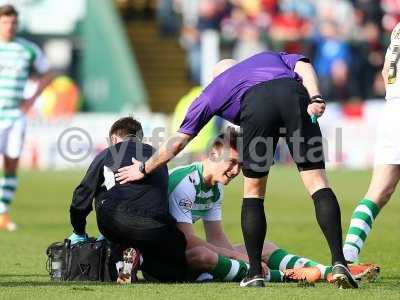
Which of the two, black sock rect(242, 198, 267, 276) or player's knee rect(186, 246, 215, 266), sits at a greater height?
black sock rect(242, 198, 267, 276)

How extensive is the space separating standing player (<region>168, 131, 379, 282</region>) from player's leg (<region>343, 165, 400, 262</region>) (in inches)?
13.6

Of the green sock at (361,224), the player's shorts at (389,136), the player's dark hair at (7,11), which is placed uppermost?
the player's dark hair at (7,11)

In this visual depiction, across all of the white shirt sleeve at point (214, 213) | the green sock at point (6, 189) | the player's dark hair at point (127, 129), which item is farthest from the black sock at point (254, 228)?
the green sock at point (6, 189)

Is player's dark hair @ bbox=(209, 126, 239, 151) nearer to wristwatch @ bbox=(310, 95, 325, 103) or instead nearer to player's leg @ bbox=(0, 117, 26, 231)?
wristwatch @ bbox=(310, 95, 325, 103)

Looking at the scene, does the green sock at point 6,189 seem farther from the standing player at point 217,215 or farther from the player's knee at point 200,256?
the player's knee at point 200,256

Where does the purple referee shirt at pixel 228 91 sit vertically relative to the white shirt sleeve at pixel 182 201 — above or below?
above

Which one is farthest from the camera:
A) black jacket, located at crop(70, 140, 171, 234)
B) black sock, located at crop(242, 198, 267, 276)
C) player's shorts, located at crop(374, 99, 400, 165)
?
player's shorts, located at crop(374, 99, 400, 165)

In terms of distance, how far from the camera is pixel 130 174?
9.24 m

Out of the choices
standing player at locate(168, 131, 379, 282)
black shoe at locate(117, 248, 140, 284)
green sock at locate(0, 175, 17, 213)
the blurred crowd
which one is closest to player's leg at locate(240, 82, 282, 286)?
standing player at locate(168, 131, 379, 282)

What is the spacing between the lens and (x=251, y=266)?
9.05 meters

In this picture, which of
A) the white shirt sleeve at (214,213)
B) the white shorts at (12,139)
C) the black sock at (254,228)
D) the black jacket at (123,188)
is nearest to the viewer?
the black sock at (254,228)

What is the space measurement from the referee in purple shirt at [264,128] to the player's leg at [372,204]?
110 centimetres

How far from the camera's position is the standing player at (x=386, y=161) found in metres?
9.76

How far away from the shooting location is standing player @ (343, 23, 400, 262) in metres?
9.76
